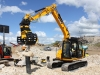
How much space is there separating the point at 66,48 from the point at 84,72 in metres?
3.05

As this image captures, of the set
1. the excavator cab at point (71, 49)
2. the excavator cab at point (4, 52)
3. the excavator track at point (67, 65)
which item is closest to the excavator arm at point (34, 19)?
the excavator cab at point (71, 49)

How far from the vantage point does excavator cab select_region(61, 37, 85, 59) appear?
17.6 meters

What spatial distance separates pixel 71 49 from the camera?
58.5ft

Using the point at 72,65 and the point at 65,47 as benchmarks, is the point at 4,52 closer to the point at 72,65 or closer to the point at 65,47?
the point at 65,47

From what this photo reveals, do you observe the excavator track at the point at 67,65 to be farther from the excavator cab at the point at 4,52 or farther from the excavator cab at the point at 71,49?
the excavator cab at the point at 4,52

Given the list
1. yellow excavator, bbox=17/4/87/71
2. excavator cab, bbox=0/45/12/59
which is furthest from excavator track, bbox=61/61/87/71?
excavator cab, bbox=0/45/12/59

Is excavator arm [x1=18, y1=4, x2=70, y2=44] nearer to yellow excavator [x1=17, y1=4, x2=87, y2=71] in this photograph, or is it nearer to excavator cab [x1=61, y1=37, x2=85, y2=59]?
yellow excavator [x1=17, y1=4, x2=87, y2=71]

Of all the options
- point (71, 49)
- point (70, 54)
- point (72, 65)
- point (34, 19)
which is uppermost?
point (34, 19)

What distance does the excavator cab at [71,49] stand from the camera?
17594 millimetres

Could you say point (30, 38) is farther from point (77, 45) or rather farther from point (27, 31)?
point (77, 45)

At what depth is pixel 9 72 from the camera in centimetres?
1549

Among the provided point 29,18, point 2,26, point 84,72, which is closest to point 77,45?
point 84,72

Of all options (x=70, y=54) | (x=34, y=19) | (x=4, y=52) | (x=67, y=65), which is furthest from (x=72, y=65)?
(x=4, y=52)

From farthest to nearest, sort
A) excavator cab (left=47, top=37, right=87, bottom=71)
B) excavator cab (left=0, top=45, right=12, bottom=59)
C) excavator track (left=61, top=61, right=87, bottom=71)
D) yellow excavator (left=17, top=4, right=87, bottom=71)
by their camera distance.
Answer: excavator cab (left=0, top=45, right=12, bottom=59) < excavator cab (left=47, top=37, right=87, bottom=71) < yellow excavator (left=17, top=4, right=87, bottom=71) < excavator track (left=61, top=61, right=87, bottom=71)
